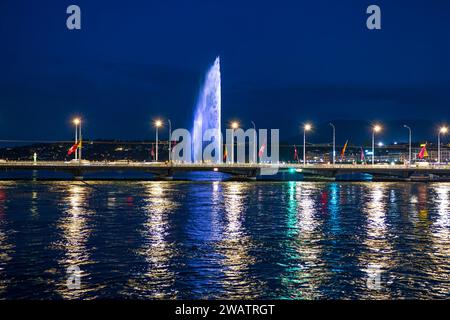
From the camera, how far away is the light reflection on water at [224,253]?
18.2 meters

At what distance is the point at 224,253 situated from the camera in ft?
81.3

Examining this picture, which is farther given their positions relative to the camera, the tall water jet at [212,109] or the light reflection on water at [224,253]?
the tall water jet at [212,109]

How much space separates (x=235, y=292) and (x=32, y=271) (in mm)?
8356

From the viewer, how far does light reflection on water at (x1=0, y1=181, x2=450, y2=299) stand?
18.2 m

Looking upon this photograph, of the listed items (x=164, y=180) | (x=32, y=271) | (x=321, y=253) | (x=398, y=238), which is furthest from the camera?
(x=164, y=180)

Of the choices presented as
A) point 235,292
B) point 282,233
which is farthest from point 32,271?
point 282,233

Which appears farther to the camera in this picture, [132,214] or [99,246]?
[132,214]

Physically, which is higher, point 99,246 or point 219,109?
point 219,109

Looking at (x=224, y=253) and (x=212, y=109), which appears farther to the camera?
(x=212, y=109)

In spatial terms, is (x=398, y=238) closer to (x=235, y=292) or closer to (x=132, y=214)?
(x=235, y=292)

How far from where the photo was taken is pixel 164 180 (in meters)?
107

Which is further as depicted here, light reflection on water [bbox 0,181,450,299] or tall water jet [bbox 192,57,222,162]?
tall water jet [bbox 192,57,222,162]
